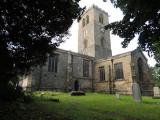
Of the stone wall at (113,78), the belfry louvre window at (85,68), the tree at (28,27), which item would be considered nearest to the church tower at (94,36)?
the belfry louvre window at (85,68)

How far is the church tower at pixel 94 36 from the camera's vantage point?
4841 cm

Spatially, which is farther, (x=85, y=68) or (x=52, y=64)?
(x=85, y=68)

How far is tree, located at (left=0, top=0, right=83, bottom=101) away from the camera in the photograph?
6.06 meters

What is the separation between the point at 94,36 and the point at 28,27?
4263 centimetres

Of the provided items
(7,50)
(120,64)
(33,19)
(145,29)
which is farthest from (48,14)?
(120,64)

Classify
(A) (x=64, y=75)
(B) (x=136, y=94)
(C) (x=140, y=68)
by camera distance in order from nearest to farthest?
(B) (x=136, y=94), (A) (x=64, y=75), (C) (x=140, y=68)

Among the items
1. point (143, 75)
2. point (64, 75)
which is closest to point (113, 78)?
point (143, 75)

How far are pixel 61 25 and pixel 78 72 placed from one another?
89.0ft

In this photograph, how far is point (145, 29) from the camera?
5.93 m

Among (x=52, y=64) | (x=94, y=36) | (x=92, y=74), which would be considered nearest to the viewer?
(x=52, y=64)

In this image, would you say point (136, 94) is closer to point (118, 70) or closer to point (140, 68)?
point (118, 70)

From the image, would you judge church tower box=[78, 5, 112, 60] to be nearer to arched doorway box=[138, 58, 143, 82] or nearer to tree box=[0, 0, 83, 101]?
arched doorway box=[138, 58, 143, 82]

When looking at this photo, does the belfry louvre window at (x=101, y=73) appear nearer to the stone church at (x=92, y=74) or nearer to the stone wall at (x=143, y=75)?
the stone church at (x=92, y=74)

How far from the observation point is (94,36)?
48.4 metres
